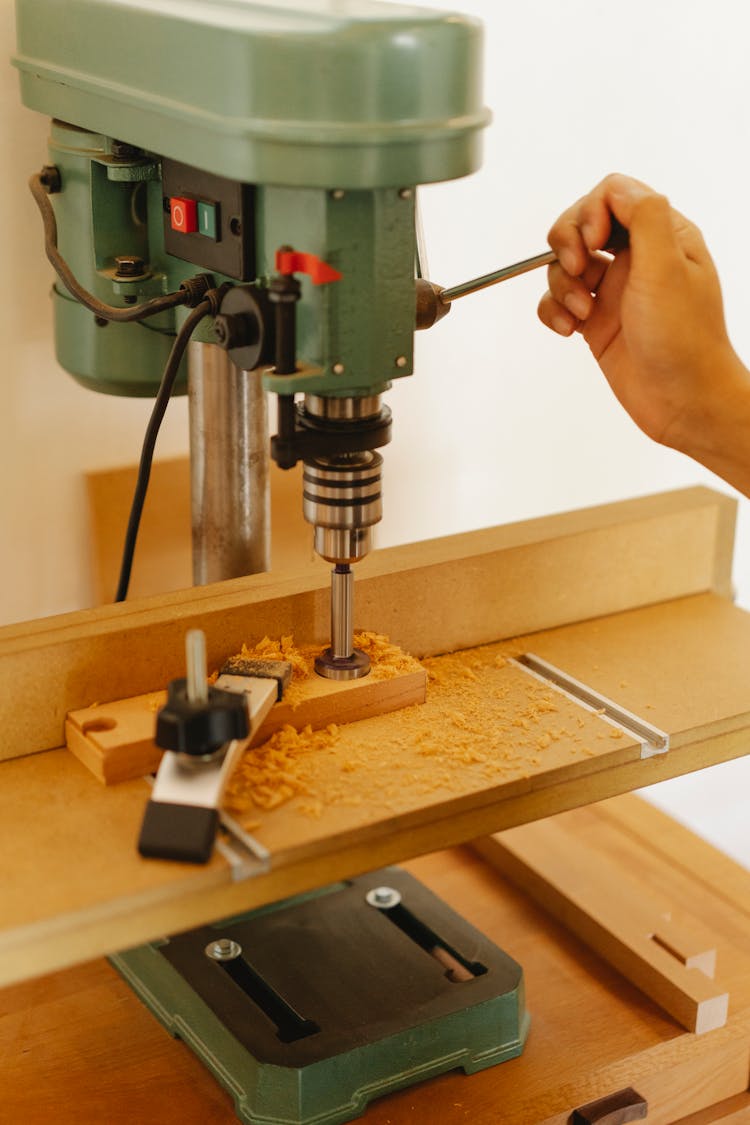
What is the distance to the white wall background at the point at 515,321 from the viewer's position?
4.65 ft

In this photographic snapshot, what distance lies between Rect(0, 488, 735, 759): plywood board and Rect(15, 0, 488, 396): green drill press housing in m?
0.27

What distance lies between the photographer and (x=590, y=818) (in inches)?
61.2

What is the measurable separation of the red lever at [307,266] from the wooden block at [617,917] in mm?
716

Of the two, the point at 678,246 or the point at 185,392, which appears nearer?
the point at 678,246

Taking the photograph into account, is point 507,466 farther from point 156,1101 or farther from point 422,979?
point 156,1101

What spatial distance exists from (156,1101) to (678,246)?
0.78 m

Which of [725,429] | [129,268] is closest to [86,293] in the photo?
[129,268]

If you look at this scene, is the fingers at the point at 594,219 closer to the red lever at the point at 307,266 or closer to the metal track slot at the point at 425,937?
the red lever at the point at 307,266

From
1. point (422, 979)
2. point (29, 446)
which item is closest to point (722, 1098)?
point (422, 979)

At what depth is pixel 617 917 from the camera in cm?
133

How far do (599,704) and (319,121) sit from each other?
1.69 ft

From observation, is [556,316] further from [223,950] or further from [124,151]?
[223,950]

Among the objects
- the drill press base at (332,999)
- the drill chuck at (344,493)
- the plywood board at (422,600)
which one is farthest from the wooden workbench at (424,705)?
the drill press base at (332,999)

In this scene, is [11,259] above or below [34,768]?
above
